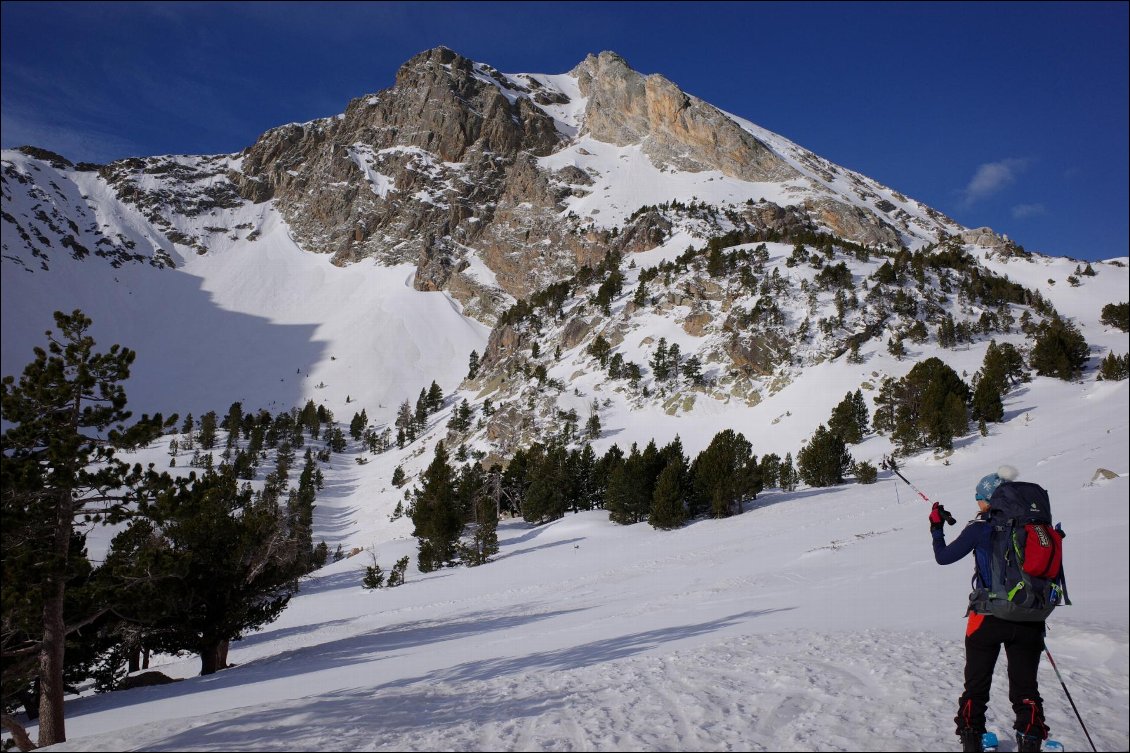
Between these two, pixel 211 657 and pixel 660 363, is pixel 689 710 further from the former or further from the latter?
pixel 660 363

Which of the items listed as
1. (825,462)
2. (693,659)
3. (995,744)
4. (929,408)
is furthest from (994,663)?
(929,408)

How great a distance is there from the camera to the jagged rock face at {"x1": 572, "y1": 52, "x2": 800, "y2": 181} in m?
139

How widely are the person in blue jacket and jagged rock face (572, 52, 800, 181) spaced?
145124mm

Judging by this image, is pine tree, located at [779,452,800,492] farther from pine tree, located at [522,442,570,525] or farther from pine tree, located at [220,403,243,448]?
pine tree, located at [220,403,243,448]

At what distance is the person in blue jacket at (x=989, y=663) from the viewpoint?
4.04 m

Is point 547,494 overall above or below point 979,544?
below

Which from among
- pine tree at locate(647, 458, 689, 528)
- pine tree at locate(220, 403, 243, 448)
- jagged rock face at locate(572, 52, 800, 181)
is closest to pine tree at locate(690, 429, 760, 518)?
pine tree at locate(647, 458, 689, 528)

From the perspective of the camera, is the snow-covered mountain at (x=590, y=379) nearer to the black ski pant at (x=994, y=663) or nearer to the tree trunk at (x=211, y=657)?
the black ski pant at (x=994, y=663)

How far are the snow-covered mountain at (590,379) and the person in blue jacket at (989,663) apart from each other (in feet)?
1.39

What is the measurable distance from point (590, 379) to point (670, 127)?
114 m

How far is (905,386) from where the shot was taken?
4006 centimetres

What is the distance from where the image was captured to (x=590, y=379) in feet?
209

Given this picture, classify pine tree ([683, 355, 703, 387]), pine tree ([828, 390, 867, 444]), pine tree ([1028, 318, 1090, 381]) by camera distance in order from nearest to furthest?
pine tree ([828, 390, 867, 444]), pine tree ([1028, 318, 1090, 381]), pine tree ([683, 355, 703, 387])

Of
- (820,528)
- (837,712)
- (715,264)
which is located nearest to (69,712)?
(837,712)
